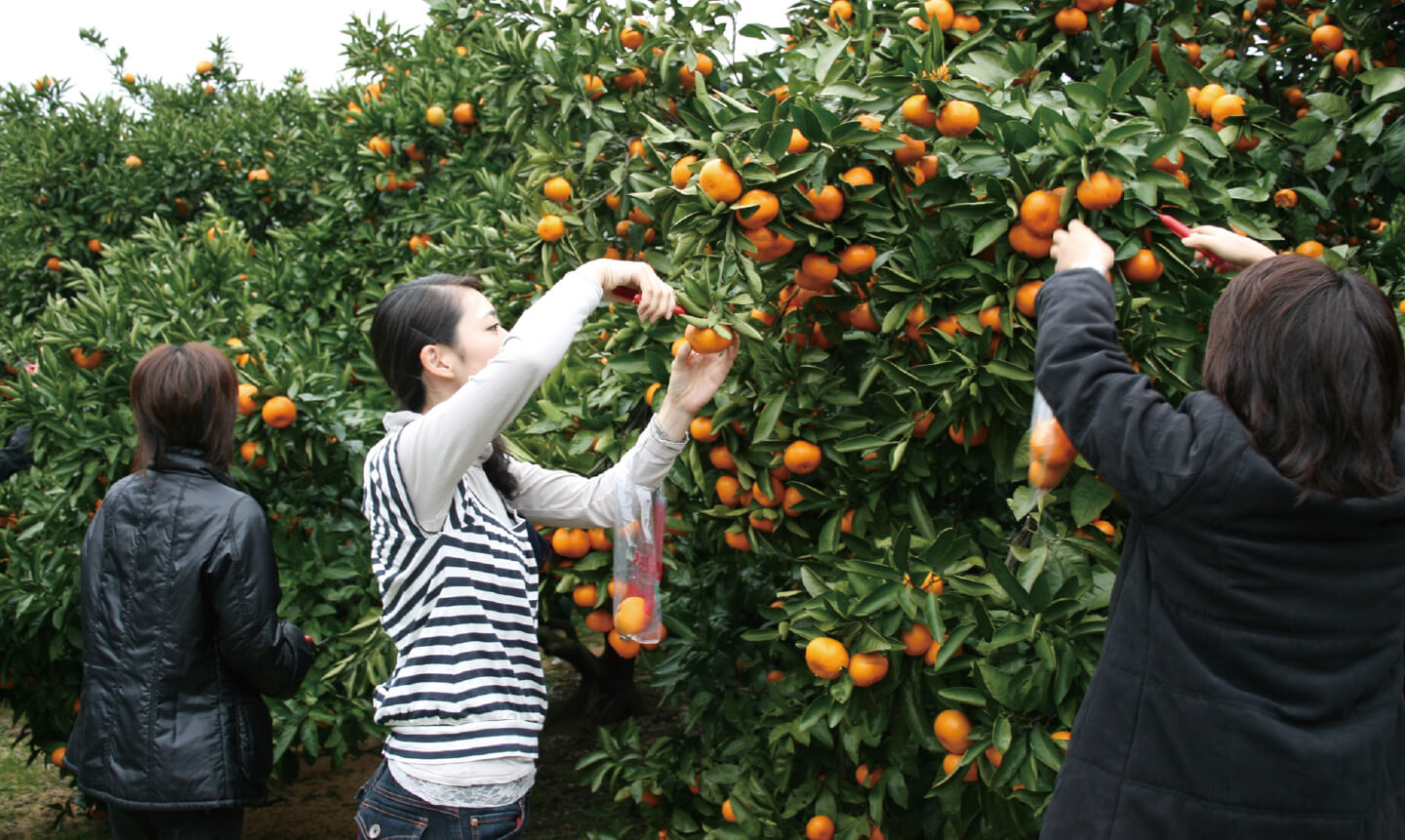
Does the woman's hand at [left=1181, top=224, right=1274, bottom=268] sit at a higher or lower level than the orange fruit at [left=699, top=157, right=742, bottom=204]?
lower

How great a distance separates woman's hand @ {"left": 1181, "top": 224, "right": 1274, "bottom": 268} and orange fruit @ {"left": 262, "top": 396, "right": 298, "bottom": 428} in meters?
2.10

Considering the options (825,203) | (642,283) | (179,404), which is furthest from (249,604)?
(825,203)

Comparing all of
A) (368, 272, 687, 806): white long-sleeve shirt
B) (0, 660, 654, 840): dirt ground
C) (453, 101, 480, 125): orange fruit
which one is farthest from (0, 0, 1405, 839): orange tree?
(0, 660, 654, 840): dirt ground

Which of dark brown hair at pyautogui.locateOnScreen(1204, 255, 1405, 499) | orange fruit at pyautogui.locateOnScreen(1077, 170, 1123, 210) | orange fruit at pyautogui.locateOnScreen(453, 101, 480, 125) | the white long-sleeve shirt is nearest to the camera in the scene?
dark brown hair at pyautogui.locateOnScreen(1204, 255, 1405, 499)

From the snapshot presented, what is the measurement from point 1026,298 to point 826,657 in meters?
0.67

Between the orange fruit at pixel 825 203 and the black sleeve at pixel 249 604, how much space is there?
4.03ft

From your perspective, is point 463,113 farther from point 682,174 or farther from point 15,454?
point 682,174

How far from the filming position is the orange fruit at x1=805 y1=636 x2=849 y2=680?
1.79 meters

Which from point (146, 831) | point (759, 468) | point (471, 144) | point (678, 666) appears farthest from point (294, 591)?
point (471, 144)

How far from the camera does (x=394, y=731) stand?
152 cm

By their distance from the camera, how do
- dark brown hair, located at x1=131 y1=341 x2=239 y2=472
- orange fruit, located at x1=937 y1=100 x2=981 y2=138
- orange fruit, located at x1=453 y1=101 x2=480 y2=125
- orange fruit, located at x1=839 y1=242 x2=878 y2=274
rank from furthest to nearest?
1. orange fruit, located at x1=453 y1=101 x2=480 y2=125
2. dark brown hair, located at x1=131 y1=341 x2=239 y2=472
3. orange fruit, located at x1=839 y1=242 x2=878 y2=274
4. orange fruit, located at x1=937 y1=100 x2=981 y2=138

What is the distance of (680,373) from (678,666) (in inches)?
44.9

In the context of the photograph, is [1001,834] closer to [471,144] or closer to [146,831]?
[146,831]

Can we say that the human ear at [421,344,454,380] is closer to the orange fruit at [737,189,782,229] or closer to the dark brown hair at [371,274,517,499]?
the dark brown hair at [371,274,517,499]
